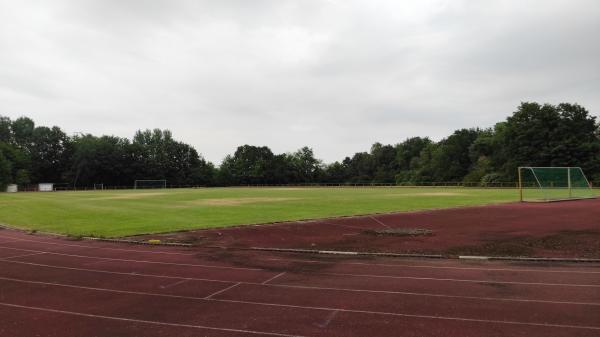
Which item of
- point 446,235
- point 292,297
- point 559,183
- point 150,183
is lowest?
point 292,297

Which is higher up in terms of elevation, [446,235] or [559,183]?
[559,183]

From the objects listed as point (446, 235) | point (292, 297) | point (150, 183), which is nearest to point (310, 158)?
point (150, 183)

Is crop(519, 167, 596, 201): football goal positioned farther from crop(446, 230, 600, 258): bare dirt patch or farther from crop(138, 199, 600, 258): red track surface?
crop(446, 230, 600, 258): bare dirt patch

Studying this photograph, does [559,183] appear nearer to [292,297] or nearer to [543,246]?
[543,246]

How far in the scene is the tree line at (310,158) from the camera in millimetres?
78963

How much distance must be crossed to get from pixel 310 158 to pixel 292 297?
444ft

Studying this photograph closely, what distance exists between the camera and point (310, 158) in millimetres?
143500

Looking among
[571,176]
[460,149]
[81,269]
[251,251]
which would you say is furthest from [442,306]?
[460,149]

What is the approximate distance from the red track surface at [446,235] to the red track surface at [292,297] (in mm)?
2004

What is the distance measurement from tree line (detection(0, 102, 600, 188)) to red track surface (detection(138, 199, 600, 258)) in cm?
5665

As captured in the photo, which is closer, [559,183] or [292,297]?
[292,297]

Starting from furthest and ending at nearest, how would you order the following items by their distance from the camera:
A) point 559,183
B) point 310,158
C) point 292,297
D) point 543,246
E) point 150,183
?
1. point 310,158
2. point 150,183
3. point 559,183
4. point 543,246
5. point 292,297

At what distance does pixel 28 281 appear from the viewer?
1005cm

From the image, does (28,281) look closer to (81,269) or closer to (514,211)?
(81,269)
